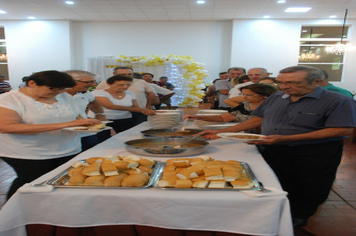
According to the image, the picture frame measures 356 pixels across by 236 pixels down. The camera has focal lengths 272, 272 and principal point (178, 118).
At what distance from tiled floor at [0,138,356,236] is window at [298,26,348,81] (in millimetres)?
7577

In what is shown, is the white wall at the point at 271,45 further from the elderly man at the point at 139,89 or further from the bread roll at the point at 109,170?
the bread roll at the point at 109,170

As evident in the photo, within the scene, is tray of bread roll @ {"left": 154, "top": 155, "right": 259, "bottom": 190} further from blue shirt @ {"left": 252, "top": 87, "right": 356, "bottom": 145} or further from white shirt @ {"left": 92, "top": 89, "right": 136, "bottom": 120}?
white shirt @ {"left": 92, "top": 89, "right": 136, "bottom": 120}

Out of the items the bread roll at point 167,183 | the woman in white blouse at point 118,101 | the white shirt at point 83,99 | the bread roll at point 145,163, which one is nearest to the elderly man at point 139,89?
the woman in white blouse at point 118,101

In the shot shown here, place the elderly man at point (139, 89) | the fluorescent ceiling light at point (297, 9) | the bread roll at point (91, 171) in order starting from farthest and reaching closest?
the fluorescent ceiling light at point (297, 9) < the elderly man at point (139, 89) < the bread roll at point (91, 171)

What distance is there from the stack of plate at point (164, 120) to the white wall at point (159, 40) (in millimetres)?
8388

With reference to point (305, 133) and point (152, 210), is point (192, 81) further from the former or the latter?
point (152, 210)

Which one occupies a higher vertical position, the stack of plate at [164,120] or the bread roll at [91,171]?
the bread roll at [91,171]

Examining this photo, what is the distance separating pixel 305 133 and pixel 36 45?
11.3 metres

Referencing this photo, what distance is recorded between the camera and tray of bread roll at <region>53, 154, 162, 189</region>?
3.39 feet

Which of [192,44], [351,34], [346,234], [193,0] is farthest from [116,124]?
[351,34]

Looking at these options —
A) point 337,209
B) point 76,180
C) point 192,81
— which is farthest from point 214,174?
point 192,81

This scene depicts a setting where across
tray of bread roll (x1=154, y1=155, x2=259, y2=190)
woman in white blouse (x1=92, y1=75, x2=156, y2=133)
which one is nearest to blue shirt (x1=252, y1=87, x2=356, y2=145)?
tray of bread roll (x1=154, y1=155, x2=259, y2=190)

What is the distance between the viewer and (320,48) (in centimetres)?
1024

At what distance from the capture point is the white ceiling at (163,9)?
818cm
